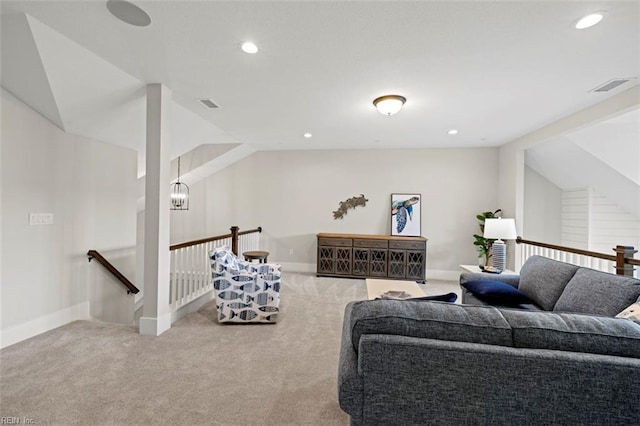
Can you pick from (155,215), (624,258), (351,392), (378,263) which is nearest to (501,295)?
(624,258)

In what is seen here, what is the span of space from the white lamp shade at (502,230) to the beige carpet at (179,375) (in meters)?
2.47

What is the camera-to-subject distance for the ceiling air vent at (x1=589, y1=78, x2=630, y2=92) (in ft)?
8.80

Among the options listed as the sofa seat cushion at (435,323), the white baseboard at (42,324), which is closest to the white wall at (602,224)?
the sofa seat cushion at (435,323)

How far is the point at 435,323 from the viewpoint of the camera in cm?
125

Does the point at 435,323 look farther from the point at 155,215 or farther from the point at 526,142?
the point at 526,142

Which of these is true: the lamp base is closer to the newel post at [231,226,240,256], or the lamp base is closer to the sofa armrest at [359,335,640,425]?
the sofa armrest at [359,335,640,425]

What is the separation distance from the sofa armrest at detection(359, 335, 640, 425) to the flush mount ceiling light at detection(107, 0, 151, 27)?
7.83 ft

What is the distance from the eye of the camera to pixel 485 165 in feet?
18.1

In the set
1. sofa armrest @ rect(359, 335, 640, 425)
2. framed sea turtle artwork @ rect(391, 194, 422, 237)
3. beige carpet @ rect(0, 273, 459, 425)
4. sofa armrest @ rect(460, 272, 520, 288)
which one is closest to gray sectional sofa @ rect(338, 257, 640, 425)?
sofa armrest @ rect(359, 335, 640, 425)

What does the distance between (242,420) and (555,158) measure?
5709 millimetres

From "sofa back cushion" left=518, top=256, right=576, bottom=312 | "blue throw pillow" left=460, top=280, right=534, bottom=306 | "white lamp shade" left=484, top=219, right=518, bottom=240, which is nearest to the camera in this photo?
"sofa back cushion" left=518, top=256, right=576, bottom=312

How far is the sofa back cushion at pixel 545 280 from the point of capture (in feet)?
7.92

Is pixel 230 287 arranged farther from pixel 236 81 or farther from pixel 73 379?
pixel 236 81

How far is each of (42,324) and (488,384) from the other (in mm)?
4015
